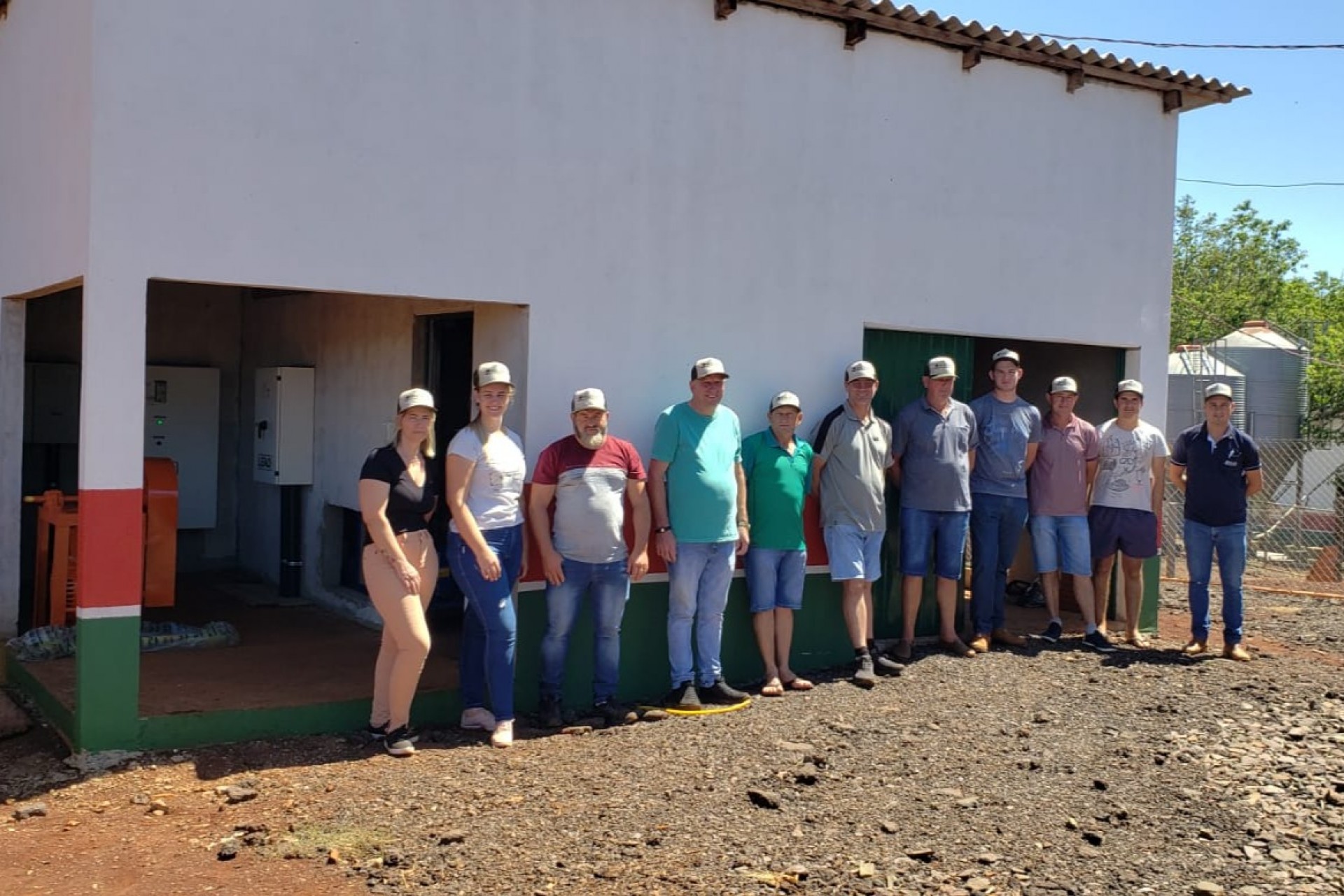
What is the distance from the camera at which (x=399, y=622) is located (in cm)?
614

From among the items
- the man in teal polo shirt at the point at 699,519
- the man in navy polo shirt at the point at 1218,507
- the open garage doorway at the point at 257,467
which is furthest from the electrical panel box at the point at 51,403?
the man in navy polo shirt at the point at 1218,507

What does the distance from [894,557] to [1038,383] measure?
3.06 m

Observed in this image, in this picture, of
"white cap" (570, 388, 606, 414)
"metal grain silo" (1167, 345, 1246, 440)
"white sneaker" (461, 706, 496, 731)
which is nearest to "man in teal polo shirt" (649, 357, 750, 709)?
"white cap" (570, 388, 606, 414)

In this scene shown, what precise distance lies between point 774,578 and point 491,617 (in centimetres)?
200

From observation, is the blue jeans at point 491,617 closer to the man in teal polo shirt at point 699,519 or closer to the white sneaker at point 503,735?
the white sneaker at point 503,735

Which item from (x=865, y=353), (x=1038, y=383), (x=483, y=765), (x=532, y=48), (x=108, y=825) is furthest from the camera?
(x=1038, y=383)

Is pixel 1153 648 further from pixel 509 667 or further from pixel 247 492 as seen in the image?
pixel 247 492

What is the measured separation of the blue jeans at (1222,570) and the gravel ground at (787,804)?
1399 mm

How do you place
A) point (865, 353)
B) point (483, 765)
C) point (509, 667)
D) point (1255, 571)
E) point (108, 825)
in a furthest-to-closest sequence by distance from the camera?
point (1255, 571) < point (865, 353) < point (509, 667) < point (483, 765) < point (108, 825)

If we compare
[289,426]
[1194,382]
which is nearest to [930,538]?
[289,426]

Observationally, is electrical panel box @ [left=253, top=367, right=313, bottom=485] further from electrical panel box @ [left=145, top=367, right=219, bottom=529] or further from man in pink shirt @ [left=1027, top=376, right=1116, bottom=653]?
man in pink shirt @ [left=1027, top=376, right=1116, bottom=653]

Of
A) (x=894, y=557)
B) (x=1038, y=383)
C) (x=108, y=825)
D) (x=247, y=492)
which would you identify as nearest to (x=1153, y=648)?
(x=894, y=557)

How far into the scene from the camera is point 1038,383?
11023 millimetres

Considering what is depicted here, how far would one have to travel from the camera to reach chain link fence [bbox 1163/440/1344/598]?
1395 cm
